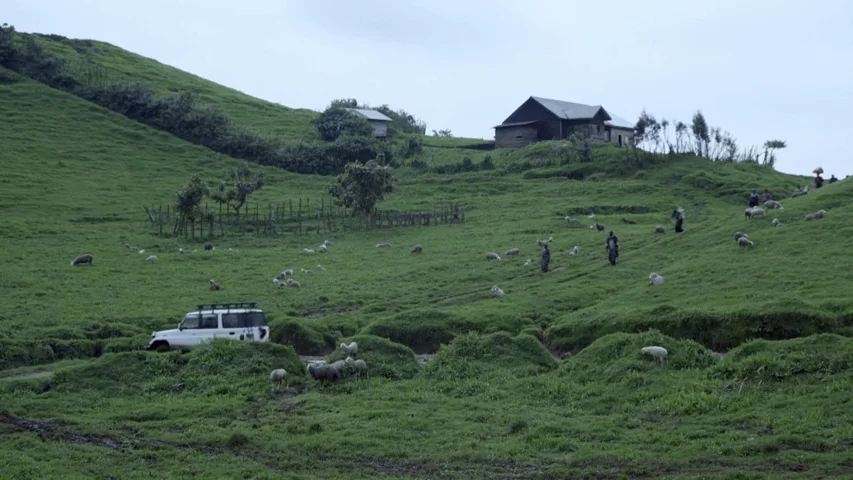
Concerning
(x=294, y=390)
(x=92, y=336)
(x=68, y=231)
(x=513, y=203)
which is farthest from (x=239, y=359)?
(x=513, y=203)

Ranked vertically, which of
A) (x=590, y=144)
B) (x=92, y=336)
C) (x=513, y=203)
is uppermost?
(x=590, y=144)

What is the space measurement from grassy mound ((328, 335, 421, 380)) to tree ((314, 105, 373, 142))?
73.0m

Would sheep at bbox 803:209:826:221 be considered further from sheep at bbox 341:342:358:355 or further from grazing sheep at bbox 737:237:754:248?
sheep at bbox 341:342:358:355

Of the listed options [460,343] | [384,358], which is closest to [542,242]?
[460,343]

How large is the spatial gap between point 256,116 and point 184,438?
3887 inches

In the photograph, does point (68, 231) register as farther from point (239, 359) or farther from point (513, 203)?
point (239, 359)

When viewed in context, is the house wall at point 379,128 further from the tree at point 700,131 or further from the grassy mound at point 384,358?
the grassy mound at point 384,358

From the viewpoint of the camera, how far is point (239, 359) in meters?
29.7

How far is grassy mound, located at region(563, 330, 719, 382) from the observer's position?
2656 centimetres

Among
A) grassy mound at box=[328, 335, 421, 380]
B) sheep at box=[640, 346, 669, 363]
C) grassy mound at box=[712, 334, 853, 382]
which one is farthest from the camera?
grassy mound at box=[328, 335, 421, 380]

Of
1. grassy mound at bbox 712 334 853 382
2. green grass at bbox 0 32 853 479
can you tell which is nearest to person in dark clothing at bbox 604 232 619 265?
green grass at bbox 0 32 853 479

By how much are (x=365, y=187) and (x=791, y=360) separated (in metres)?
45.8

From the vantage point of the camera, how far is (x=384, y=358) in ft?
98.2

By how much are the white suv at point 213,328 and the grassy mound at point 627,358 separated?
1165 centimetres
